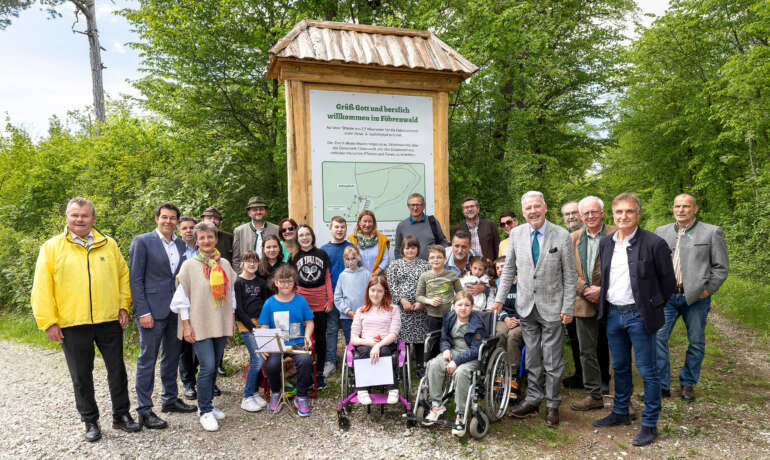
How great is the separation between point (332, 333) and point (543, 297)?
259 centimetres

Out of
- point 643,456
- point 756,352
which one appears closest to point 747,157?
point 756,352

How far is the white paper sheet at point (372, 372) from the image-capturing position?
4.03m

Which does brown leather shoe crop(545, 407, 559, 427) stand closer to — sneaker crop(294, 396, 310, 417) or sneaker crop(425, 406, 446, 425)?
sneaker crop(425, 406, 446, 425)

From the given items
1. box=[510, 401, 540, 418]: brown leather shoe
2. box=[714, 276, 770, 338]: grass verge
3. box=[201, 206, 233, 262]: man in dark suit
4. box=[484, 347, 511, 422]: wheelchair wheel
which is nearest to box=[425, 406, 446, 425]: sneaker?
box=[484, 347, 511, 422]: wheelchair wheel

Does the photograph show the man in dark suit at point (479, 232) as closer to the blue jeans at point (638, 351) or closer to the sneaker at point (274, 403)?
the blue jeans at point (638, 351)

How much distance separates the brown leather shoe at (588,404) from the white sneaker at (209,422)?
3322 millimetres

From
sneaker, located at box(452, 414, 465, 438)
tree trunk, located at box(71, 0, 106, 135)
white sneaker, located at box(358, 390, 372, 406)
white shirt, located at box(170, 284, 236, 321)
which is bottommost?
sneaker, located at box(452, 414, 465, 438)

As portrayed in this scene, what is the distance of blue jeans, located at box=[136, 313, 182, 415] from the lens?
160 inches

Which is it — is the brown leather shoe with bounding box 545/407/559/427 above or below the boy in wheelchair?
below

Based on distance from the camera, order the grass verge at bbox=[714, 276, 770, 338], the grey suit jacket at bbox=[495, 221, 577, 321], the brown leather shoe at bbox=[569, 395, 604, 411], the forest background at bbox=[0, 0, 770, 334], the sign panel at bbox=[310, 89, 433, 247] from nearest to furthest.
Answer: the grey suit jacket at bbox=[495, 221, 577, 321]
the brown leather shoe at bbox=[569, 395, 604, 411]
the sign panel at bbox=[310, 89, 433, 247]
the grass verge at bbox=[714, 276, 770, 338]
the forest background at bbox=[0, 0, 770, 334]

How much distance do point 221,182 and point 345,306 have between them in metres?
4.59

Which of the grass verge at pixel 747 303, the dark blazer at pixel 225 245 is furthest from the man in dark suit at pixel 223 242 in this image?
the grass verge at pixel 747 303

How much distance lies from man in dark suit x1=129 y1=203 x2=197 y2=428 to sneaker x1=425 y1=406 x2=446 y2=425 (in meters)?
2.32

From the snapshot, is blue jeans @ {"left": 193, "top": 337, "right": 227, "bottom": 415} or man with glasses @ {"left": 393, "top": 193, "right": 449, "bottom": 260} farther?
→ man with glasses @ {"left": 393, "top": 193, "right": 449, "bottom": 260}
